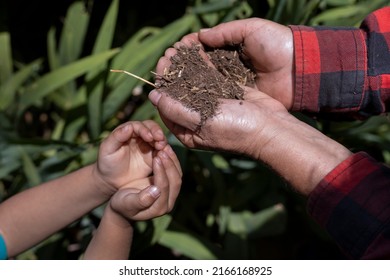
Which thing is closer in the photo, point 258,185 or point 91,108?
point 91,108

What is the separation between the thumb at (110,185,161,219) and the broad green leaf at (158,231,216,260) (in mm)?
417

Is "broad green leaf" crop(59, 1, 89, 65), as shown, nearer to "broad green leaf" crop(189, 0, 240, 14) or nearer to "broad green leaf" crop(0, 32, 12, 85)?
"broad green leaf" crop(0, 32, 12, 85)

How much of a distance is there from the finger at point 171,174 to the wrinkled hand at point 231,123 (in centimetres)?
8

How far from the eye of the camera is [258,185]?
1594 millimetres

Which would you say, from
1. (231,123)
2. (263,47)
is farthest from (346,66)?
(231,123)

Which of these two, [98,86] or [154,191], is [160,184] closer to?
Result: [154,191]

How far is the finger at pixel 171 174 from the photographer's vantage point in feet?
3.44

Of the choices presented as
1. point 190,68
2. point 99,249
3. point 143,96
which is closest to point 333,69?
point 190,68

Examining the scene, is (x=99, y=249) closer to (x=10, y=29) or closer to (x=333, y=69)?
(x=333, y=69)

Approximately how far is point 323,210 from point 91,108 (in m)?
0.74

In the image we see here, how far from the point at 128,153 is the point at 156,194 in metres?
0.14

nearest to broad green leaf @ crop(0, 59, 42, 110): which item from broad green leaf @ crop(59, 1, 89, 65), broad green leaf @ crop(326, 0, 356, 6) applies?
broad green leaf @ crop(59, 1, 89, 65)

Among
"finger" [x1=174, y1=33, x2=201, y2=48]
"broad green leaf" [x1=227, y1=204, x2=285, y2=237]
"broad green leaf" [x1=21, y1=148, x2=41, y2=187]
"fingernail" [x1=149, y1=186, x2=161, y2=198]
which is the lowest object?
"broad green leaf" [x1=227, y1=204, x2=285, y2=237]

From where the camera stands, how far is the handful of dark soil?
3.55ft
